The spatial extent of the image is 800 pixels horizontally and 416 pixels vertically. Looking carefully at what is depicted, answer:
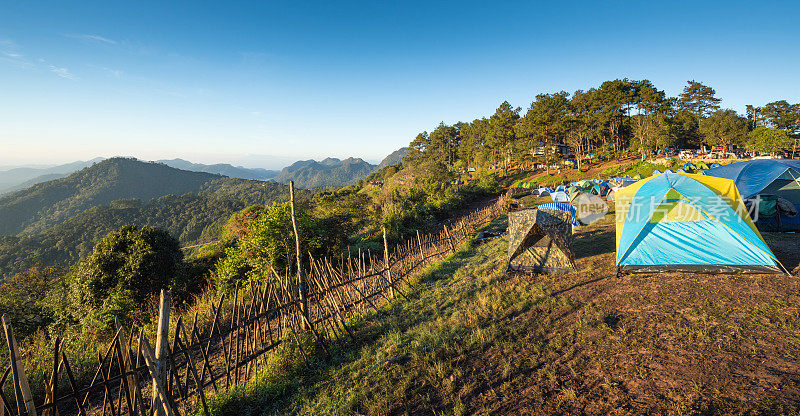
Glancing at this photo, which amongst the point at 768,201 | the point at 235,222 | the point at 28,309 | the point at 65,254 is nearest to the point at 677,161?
the point at 768,201

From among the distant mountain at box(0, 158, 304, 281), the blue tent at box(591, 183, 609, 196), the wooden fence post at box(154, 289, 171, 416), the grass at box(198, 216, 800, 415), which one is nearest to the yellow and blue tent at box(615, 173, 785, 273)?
the grass at box(198, 216, 800, 415)

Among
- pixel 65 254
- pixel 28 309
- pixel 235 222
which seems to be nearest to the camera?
pixel 28 309

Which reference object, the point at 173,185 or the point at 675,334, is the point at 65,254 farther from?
the point at 173,185

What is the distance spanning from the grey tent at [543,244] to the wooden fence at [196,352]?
11.6 ft

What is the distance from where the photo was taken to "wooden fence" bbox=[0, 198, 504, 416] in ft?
10.2

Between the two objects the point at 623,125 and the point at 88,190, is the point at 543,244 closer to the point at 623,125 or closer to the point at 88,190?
the point at 623,125

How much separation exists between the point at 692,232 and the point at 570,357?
17.2 feet

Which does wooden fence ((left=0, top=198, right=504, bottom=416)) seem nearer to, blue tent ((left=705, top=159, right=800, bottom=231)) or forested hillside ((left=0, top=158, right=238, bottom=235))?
blue tent ((left=705, top=159, right=800, bottom=231))

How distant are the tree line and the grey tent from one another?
3320cm

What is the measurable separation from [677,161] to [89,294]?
149 feet

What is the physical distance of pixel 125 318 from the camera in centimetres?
823

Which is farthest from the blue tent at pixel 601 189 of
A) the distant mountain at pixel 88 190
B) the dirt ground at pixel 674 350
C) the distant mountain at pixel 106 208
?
the distant mountain at pixel 88 190

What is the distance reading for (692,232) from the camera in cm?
668

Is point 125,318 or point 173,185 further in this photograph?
point 173,185
